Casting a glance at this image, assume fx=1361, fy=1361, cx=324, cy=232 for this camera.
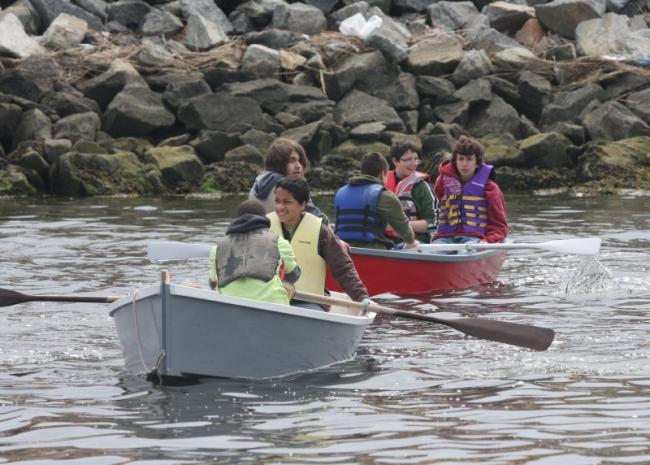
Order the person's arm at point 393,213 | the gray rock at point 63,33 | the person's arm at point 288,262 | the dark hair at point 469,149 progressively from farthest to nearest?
the gray rock at point 63,33, the dark hair at point 469,149, the person's arm at point 393,213, the person's arm at point 288,262

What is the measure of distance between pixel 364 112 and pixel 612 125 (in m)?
4.61

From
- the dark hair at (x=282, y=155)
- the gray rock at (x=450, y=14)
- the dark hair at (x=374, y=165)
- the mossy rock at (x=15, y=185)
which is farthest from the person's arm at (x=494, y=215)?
the gray rock at (x=450, y=14)

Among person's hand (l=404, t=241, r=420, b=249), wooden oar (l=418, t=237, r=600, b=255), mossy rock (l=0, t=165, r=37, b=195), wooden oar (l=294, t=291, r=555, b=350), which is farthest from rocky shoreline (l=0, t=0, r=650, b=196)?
wooden oar (l=294, t=291, r=555, b=350)

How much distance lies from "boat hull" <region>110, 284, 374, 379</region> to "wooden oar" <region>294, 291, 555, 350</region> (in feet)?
1.73

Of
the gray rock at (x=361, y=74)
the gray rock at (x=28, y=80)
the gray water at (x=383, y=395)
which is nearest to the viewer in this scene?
the gray water at (x=383, y=395)

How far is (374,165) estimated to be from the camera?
A: 11477 millimetres

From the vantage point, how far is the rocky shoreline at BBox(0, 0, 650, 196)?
23.6 m

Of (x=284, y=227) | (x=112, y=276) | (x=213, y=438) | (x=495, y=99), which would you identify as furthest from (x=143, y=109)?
(x=213, y=438)

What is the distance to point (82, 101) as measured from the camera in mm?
25219

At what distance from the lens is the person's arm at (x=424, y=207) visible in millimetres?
12461

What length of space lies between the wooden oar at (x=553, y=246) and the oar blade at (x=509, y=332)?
3.29 meters

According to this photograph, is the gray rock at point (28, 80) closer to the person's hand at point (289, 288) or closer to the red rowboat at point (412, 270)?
the red rowboat at point (412, 270)

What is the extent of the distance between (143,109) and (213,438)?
61.3ft

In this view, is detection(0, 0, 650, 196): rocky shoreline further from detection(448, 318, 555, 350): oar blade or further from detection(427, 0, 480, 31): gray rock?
detection(448, 318, 555, 350): oar blade
